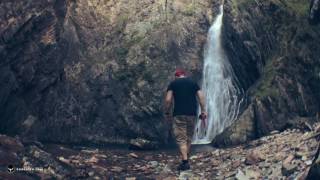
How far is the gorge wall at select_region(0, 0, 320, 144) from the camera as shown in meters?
14.8

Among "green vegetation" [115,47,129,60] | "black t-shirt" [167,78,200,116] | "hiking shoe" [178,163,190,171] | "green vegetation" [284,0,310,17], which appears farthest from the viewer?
"green vegetation" [115,47,129,60]

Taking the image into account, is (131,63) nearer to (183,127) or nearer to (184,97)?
(184,97)

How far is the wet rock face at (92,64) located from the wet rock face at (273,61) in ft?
5.85

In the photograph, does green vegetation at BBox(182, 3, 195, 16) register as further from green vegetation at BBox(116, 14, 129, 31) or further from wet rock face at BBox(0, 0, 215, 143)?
green vegetation at BBox(116, 14, 129, 31)

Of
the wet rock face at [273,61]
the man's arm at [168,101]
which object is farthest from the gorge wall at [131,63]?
the man's arm at [168,101]

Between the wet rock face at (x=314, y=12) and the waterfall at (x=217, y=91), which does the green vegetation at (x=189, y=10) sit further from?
the wet rock face at (x=314, y=12)

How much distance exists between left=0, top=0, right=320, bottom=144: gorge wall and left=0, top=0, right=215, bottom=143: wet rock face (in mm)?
35

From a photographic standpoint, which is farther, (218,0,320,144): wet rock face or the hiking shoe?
(218,0,320,144): wet rock face

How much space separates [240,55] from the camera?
55.2ft

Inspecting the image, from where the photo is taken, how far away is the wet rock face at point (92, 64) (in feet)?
49.9

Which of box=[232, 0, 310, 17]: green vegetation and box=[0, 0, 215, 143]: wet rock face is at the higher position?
box=[232, 0, 310, 17]: green vegetation

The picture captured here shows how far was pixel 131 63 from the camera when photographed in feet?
55.8

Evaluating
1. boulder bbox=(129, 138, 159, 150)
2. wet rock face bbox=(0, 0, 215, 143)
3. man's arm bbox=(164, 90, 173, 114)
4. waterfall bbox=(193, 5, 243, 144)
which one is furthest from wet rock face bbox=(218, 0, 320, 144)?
man's arm bbox=(164, 90, 173, 114)

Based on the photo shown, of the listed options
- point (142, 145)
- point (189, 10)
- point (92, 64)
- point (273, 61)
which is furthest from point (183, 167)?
point (189, 10)
